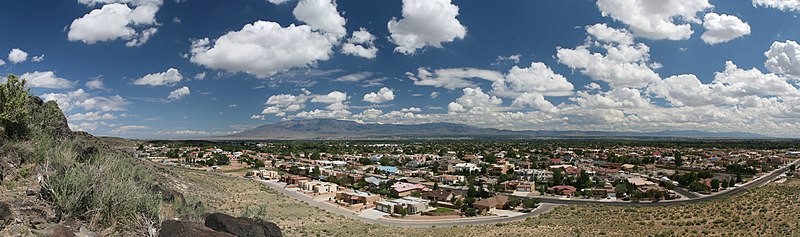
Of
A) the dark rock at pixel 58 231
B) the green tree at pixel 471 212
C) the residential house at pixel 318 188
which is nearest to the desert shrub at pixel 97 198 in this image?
the dark rock at pixel 58 231

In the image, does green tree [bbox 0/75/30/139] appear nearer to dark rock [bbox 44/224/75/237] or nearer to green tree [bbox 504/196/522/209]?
dark rock [bbox 44/224/75/237]

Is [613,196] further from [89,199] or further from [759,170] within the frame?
[89,199]

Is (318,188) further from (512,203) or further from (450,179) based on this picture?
(450,179)

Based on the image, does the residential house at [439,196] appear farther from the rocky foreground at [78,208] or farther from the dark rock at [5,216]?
the dark rock at [5,216]

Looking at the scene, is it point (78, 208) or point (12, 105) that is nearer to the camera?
point (78, 208)

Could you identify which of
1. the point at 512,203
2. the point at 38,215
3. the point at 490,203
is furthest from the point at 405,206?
the point at 38,215

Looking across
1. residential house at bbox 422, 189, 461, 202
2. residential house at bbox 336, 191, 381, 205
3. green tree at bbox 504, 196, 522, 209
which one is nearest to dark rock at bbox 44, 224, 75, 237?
residential house at bbox 336, 191, 381, 205
